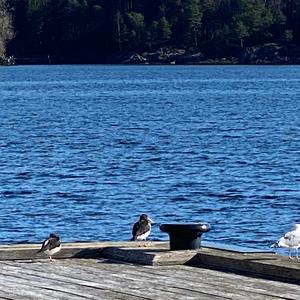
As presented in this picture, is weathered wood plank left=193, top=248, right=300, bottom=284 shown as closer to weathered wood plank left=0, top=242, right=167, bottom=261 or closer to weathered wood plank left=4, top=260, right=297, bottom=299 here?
weathered wood plank left=4, top=260, right=297, bottom=299

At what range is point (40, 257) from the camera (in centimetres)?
1317

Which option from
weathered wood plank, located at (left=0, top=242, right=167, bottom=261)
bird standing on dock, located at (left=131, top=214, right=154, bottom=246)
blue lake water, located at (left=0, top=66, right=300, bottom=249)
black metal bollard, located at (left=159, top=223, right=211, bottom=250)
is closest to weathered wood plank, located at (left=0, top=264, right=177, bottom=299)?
weathered wood plank, located at (left=0, top=242, right=167, bottom=261)

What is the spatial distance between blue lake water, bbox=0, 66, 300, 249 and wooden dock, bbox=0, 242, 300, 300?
11.7 m

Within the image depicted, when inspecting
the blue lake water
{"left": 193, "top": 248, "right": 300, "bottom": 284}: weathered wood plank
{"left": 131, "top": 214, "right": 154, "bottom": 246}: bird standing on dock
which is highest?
{"left": 193, "top": 248, "right": 300, "bottom": 284}: weathered wood plank

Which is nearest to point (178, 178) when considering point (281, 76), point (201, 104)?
point (201, 104)

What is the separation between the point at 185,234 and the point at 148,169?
91.9 feet

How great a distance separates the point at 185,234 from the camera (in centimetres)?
1302

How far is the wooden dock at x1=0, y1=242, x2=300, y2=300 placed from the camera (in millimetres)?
10977

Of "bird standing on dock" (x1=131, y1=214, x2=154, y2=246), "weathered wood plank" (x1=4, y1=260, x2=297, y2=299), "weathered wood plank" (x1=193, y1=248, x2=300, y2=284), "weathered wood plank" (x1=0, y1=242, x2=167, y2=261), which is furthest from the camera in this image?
"bird standing on dock" (x1=131, y1=214, x2=154, y2=246)

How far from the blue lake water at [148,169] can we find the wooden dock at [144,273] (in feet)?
38.3

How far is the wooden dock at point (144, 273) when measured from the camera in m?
11.0

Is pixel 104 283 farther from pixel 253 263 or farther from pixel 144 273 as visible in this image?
pixel 253 263

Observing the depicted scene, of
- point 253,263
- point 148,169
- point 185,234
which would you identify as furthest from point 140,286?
point 148,169

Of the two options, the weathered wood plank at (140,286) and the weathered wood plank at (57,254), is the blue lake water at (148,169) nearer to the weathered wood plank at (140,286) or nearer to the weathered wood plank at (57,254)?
the weathered wood plank at (57,254)
